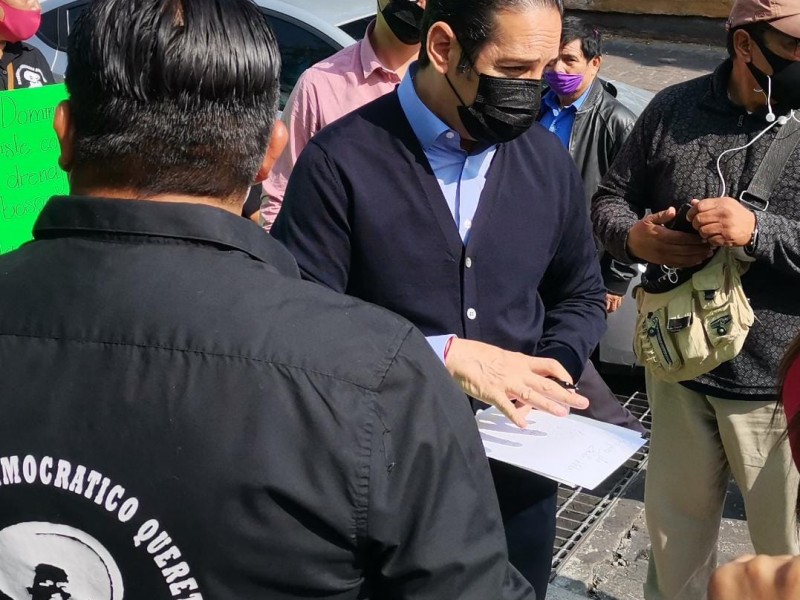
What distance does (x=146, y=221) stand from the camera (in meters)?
1.16

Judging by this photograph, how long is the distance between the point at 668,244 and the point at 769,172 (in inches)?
12.9

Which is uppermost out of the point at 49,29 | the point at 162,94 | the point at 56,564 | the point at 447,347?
the point at 162,94

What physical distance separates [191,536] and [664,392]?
2.17 m

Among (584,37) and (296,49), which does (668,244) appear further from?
(296,49)

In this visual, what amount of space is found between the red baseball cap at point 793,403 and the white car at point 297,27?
4198mm

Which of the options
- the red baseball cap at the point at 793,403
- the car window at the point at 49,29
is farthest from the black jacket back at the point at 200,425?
the car window at the point at 49,29

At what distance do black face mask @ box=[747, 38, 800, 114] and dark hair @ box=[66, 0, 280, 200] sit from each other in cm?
188

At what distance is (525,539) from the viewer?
2424 mm

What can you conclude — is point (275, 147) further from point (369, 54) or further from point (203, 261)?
point (369, 54)

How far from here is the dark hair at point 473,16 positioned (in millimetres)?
2133

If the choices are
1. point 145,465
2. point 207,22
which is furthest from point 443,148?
point 145,465

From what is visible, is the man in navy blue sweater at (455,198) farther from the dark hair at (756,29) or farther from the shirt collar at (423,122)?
the dark hair at (756,29)

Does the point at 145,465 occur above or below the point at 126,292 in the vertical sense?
below

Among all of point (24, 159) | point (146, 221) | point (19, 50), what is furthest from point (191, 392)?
point (19, 50)
